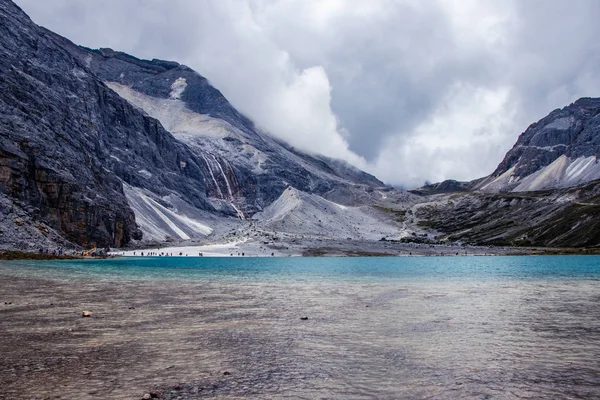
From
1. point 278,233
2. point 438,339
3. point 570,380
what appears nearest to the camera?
point 570,380

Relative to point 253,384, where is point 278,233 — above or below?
above

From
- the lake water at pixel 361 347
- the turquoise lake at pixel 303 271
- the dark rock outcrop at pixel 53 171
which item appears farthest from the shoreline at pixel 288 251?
the lake water at pixel 361 347

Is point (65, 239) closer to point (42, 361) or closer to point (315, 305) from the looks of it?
point (315, 305)

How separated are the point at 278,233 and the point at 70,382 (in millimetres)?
171947

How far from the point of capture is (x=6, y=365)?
14.8 metres

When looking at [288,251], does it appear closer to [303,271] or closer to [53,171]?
[53,171]

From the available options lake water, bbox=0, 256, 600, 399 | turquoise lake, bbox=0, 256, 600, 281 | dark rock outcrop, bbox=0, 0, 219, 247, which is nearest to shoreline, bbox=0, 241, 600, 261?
dark rock outcrop, bbox=0, 0, 219, 247

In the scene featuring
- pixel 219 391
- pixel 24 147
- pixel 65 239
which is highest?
pixel 24 147

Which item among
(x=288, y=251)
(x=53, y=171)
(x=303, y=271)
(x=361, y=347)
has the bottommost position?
(x=361, y=347)

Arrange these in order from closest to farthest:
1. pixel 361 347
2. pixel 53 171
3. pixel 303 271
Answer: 1. pixel 361 347
2. pixel 303 271
3. pixel 53 171

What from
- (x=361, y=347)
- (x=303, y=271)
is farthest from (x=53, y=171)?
(x=361, y=347)

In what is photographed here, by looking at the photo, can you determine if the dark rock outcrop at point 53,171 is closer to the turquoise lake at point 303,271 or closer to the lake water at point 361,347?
the turquoise lake at point 303,271

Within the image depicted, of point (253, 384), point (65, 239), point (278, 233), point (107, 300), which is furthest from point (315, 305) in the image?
point (278, 233)

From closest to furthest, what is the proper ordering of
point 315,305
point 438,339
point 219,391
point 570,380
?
point 219,391, point 570,380, point 438,339, point 315,305
